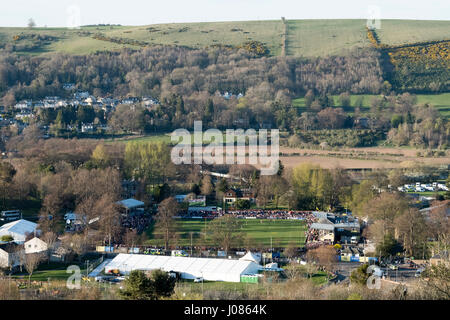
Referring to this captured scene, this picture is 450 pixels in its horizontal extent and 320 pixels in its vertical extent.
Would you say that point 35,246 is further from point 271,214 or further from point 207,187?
point 207,187

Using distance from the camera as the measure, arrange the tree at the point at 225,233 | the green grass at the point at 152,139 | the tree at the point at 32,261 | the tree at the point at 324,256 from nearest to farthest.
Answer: the tree at the point at 32,261 → the tree at the point at 324,256 → the tree at the point at 225,233 → the green grass at the point at 152,139

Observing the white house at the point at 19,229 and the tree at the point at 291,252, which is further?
the white house at the point at 19,229

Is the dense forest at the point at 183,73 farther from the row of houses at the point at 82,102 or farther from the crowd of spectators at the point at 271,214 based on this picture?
the crowd of spectators at the point at 271,214

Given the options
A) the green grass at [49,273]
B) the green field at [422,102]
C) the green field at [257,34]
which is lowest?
the green grass at [49,273]

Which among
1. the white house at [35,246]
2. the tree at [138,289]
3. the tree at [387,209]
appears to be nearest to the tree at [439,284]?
the tree at [138,289]

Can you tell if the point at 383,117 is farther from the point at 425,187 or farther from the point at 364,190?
the point at 364,190

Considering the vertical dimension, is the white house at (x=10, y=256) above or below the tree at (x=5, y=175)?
below

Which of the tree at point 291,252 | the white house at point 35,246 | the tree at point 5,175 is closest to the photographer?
the white house at point 35,246

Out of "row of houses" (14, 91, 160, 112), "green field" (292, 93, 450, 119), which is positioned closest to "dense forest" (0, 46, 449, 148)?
"green field" (292, 93, 450, 119)
